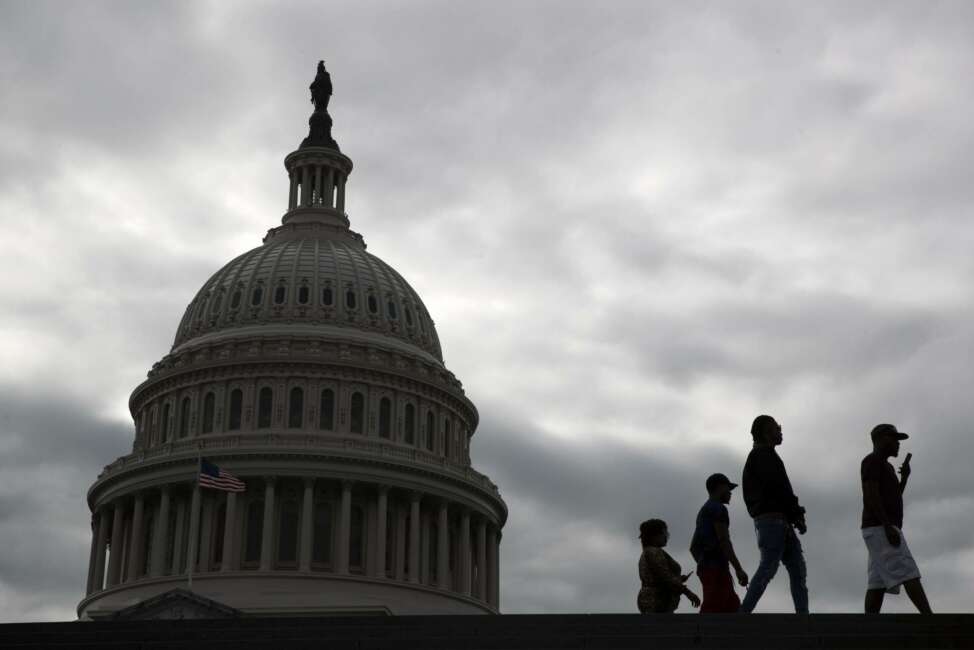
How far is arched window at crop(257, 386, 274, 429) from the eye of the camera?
86.8 m

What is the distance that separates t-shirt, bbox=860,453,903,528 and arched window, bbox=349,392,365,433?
227 ft

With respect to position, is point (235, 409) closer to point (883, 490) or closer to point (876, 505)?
point (883, 490)

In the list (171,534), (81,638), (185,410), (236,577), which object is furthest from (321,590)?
(81,638)

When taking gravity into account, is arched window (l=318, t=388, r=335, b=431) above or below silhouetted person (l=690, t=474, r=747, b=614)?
above

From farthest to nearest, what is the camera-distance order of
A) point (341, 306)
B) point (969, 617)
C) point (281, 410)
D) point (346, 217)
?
point (346, 217), point (341, 306), point (281, 410), point (969, 617)

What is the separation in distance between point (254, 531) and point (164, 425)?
11287 mm

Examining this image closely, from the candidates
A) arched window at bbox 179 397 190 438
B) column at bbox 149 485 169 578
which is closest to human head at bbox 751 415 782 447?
column at bbox 149 485 169 578

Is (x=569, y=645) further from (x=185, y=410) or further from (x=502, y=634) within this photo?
(x=185, y=410)

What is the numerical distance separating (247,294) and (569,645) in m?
75.4

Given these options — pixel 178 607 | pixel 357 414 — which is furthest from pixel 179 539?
pixel 357 414

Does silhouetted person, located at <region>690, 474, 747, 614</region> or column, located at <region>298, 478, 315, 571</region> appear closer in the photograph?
silhouetted person, located at <region>690, 474, 747, 614</region>

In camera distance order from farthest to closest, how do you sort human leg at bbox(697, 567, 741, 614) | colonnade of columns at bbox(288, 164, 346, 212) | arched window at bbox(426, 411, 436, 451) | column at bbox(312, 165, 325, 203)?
column at bbox(312, 165, 325, 203) < colonnade of columns at bbox(288, 164, 346, 212) < arched window at bbox(426, 411, 436, 451) < human leg at bbox(697, 567, 741, 614)

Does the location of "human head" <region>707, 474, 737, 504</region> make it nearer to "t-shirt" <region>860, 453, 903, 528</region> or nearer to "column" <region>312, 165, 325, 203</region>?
"t-shirt" <region>860, 453, 903, 528</region>

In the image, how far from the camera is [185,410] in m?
89.2
